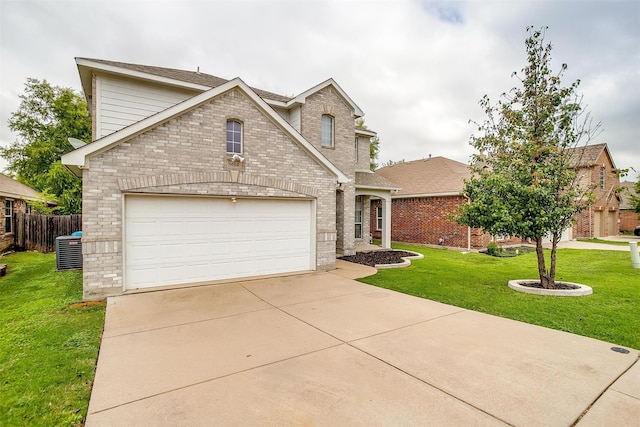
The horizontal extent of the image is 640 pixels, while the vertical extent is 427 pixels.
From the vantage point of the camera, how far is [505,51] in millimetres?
→ 10789

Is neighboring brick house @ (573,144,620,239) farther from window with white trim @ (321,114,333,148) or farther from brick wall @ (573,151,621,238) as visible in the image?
window with white trim @ (321,114,333,148)

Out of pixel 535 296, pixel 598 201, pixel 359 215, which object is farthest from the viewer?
pixel 598 201

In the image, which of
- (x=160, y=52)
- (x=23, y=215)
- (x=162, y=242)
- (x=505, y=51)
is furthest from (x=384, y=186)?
(x=23, y=215)

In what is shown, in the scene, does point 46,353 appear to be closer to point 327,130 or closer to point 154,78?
point 154,78

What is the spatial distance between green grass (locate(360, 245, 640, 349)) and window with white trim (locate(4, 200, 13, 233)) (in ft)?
55.2

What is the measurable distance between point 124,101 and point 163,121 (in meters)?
3.72

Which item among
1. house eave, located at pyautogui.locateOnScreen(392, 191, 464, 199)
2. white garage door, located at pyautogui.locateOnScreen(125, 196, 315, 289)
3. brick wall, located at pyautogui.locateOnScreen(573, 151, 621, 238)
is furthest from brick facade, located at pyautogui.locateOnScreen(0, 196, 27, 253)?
brick wall, located at pyautogui.locateOnScreen(573, 151, 621, 238)

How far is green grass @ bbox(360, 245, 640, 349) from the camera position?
5.50 meters

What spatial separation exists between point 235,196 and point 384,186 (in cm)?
835

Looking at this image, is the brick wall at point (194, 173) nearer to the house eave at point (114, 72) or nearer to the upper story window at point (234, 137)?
the upper story window at point (234, 137)

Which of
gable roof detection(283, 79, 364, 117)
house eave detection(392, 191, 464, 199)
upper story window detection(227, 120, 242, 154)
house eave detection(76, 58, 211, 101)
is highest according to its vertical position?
gable roof detection(283, 79, 364, 117)

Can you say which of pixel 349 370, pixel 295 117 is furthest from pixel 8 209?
pixel 349 370

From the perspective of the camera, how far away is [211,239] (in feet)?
27.3

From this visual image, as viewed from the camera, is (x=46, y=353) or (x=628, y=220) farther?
(x=628, y=220)
